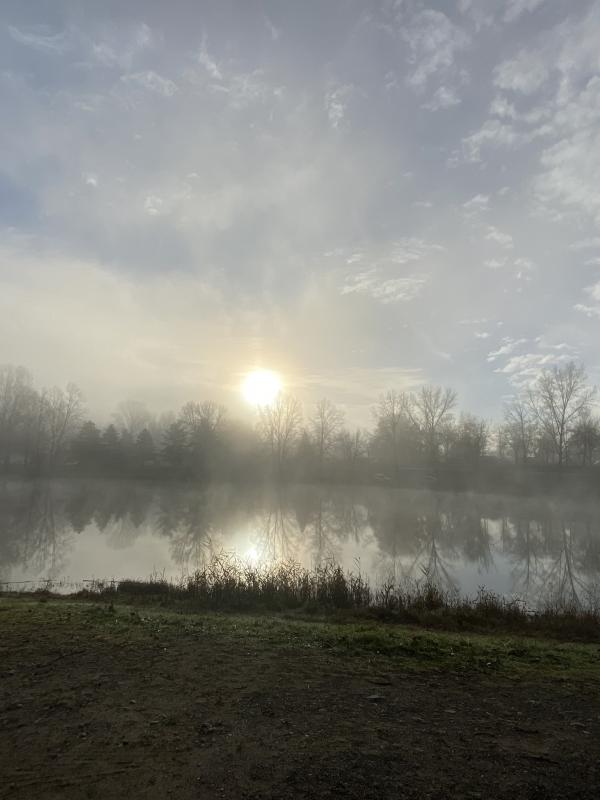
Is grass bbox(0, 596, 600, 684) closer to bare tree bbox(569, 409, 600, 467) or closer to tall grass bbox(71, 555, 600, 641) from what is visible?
tall grass bbox(71, 555, 600, 641)

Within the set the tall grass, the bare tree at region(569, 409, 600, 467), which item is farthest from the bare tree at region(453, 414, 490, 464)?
the tall grass

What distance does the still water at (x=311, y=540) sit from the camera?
49.9 feet

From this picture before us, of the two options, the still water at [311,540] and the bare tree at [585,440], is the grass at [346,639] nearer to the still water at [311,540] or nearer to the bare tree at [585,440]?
the still water at [311,540]

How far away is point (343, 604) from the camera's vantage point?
10.5m

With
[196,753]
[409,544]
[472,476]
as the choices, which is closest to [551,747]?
[196,753]

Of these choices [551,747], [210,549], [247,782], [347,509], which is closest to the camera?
[247,782]

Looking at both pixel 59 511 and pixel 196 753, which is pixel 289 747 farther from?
pixel 59 511

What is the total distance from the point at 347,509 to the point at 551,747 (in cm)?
3286

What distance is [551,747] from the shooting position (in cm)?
407

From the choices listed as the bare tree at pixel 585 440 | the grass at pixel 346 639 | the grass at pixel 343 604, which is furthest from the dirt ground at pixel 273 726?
the bare tree at pixel 585 440

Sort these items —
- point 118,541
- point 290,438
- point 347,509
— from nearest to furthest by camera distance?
1. point 118,541
2. point 347,509
3. point 290,438

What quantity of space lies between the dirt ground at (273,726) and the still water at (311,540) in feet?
26.6

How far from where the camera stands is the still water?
15.2m

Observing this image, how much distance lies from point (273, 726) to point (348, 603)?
6.47 m
